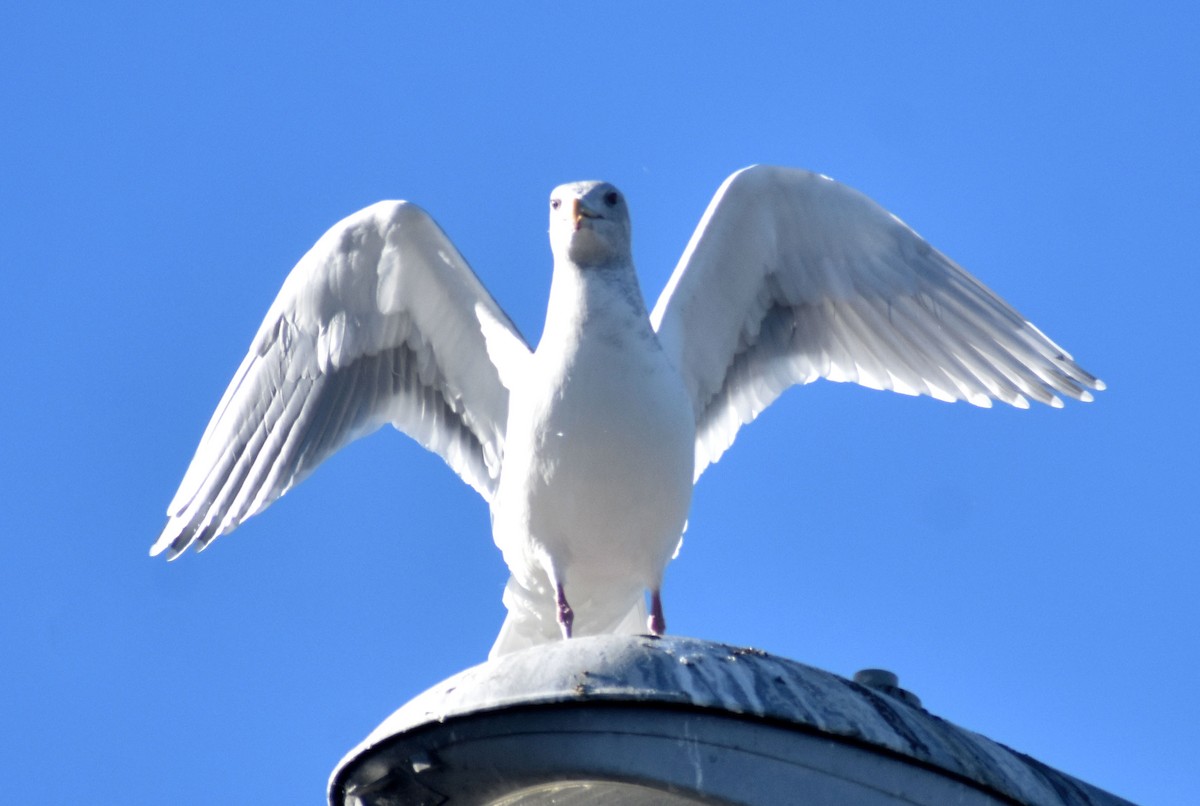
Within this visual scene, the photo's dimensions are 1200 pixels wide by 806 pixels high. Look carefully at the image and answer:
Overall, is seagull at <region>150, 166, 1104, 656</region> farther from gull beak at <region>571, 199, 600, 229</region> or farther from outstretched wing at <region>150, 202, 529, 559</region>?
gull beak at <region>571, 199, 600, 229</region>

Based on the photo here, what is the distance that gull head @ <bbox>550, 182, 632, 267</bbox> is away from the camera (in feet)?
22.4

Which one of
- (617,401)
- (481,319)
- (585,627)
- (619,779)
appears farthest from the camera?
(481,319)

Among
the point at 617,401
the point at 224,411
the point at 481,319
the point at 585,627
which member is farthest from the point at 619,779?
the point at 224,411

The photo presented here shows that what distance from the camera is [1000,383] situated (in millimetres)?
7918

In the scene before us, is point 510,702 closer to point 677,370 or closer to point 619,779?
point 619,779

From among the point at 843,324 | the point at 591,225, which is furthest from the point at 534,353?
the point at 843,324

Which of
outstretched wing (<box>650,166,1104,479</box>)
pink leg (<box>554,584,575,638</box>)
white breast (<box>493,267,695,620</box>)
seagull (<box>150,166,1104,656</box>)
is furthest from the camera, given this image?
outstretched wing (<box>650,166,1104,479</box>)

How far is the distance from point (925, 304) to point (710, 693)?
16.0ft

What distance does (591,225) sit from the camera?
6844 millimetres

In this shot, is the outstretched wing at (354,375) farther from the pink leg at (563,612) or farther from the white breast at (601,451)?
the pink leg at (563,612)

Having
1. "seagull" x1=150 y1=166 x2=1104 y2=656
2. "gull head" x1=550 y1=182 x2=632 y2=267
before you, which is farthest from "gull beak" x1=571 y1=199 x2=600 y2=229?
"seagull" x1=150 y1=166 x2=1104 y2=656

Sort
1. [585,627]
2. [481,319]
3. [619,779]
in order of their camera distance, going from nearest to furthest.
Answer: [619,779], [585,627], [481,319]

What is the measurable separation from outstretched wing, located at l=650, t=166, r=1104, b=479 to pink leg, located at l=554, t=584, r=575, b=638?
123 centimetres

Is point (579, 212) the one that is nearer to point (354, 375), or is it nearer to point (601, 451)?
point (601, 451)
